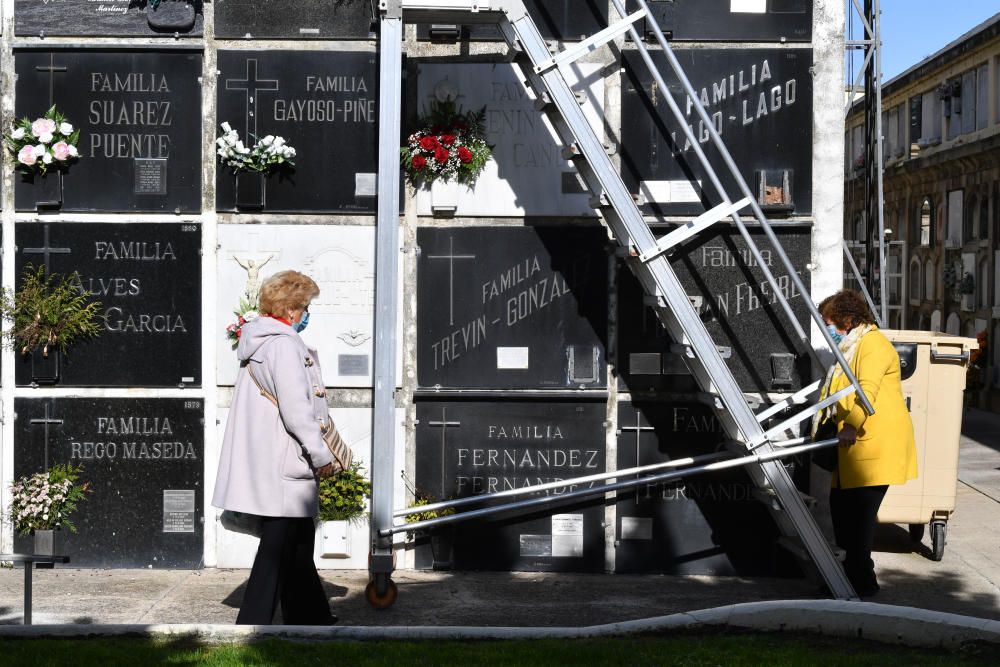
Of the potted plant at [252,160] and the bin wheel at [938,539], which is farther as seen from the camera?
the bin wheel at [938,539]

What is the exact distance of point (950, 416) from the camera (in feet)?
28.9

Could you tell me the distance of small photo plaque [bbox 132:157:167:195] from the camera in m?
7.97

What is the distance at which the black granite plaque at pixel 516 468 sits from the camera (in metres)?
8.01

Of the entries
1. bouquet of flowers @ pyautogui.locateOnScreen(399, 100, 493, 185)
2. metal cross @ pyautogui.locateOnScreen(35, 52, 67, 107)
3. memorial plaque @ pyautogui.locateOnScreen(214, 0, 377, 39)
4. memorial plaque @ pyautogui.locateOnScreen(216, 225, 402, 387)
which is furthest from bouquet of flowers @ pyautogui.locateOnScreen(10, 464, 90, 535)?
memorial plaque @ pyautogui.locateOnScreen(214, 0, 377, 39)

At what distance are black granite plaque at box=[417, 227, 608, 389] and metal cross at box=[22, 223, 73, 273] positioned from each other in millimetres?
2232

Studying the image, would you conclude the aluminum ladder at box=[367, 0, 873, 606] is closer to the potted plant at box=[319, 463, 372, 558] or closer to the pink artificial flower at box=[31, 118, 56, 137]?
the potted plant at box=[319, 463, 372, 558]

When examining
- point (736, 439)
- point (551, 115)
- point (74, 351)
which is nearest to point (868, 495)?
point (736, 439)

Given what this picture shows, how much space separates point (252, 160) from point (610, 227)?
2.26 m

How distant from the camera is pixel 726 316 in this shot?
7.99 metres

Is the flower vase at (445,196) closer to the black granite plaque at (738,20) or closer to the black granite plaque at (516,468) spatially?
the black granite plaque at (516,468)

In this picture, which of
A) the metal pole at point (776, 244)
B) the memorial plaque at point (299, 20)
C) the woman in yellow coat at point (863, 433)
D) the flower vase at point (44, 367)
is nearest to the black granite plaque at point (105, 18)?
the memorial plaque at point (299, 20)

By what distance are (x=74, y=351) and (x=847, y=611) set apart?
4.89m

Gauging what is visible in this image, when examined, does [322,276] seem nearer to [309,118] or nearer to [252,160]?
[252,160]

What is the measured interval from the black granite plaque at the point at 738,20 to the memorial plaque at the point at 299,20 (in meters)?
1.81
